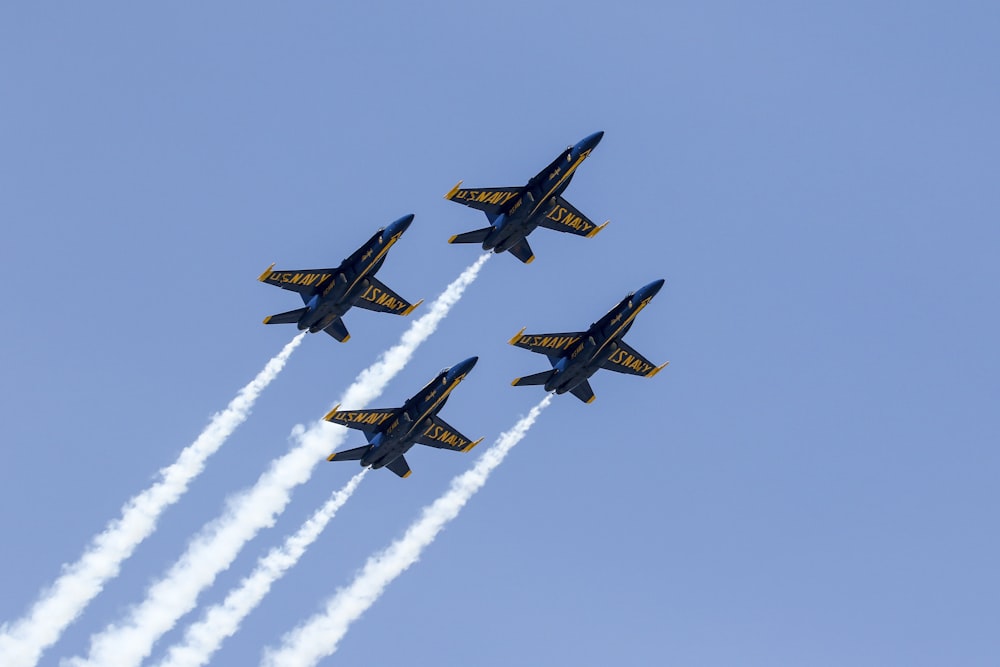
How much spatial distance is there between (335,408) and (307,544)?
11332 millimetres

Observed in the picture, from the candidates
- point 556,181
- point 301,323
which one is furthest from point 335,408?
point 556,181

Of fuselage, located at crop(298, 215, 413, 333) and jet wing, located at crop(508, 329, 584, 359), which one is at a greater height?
jet wing, located at crop(508, 329, 584, 359)

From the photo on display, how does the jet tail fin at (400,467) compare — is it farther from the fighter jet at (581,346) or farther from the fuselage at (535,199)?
the fuselage at (535,199)

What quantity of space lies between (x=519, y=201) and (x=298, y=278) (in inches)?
603

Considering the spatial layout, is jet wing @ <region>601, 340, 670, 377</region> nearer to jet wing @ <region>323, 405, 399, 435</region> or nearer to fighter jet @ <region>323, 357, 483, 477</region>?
fighter jet @ <region>323, 357, 483, 477</region>

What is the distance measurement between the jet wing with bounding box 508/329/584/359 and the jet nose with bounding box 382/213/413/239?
33.4 feet

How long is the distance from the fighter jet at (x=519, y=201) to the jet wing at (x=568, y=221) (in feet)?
4.01

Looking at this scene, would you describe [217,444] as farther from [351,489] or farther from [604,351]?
[604,351]

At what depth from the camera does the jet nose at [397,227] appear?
99.1 metres

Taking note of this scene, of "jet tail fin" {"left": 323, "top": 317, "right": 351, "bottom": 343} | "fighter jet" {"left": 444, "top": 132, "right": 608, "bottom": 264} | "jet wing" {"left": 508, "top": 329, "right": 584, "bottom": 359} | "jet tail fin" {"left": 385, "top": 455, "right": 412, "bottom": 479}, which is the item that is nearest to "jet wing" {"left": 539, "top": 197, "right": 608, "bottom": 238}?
"fighter jet" {"left": 444, "top": 132, "right": 608, "bottom": 264}

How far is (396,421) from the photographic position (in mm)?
98875

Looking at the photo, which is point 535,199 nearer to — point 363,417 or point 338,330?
point 338,330

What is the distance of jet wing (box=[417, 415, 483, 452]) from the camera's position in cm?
10169

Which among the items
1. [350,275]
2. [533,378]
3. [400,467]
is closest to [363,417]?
[400,467]
